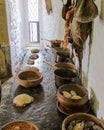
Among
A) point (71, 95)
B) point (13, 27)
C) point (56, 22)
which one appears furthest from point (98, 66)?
point (13, 27)

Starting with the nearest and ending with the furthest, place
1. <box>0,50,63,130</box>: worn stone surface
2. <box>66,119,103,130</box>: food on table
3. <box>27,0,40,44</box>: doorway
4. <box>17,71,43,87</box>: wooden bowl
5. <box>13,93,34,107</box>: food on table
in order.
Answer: <box>66,119,103,130</box>: food on table → <box>0,50,63,130</box>: worn stone surface → <box>13,93,34,107</box>: food on table → <box>17,71,43,87</box>: wooden bowl → <box>27,0,40,44</box>: doorway

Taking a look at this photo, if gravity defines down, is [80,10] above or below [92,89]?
above

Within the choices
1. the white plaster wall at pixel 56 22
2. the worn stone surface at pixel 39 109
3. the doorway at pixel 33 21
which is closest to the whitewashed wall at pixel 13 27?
the doorway at pixel 33 21

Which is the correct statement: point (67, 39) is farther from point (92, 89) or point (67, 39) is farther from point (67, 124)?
point (67, 124)

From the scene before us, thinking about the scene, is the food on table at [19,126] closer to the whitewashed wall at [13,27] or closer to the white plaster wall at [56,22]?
the white plaster wall at [56,22]

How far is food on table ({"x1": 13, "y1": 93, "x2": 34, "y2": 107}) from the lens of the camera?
3.51ft

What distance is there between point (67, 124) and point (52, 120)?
134 millimetres

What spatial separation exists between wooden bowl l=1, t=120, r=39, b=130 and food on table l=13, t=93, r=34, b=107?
18cm

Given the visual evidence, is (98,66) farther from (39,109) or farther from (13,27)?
(13,27)

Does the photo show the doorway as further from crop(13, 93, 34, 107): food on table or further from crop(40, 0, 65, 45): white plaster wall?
crop(13, 93, 34, 107): food on table

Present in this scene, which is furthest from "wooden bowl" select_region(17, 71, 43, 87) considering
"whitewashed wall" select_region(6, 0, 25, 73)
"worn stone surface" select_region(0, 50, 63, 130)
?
"whitewashed wall" select_region(6, 0, 25, 73)

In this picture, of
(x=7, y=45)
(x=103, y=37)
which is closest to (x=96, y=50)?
(x=103, y=37)

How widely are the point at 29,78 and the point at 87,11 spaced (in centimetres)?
72

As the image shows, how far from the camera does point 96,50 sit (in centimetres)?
100
